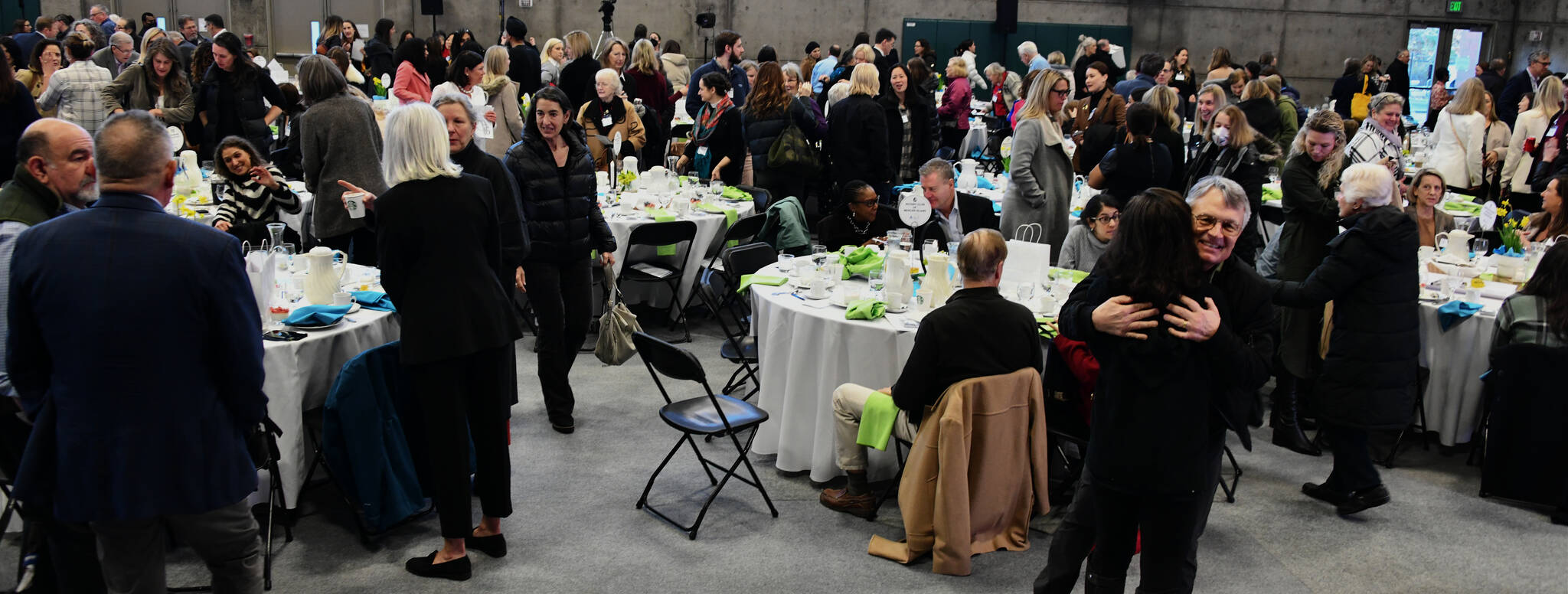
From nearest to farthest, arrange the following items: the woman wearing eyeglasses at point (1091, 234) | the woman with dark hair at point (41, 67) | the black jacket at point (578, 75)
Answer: the woman wearing eyeglasses at point (1091, 234) → the woman with dark hair at point (41, 67) → the black jacket at point (578, 75)

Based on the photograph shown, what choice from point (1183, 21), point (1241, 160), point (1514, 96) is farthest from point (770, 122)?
point (1183, 21)

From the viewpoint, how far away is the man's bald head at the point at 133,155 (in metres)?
2.40

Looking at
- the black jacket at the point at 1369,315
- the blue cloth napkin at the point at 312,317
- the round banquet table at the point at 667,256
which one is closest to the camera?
the blue cloth napkin at the point at 312,317

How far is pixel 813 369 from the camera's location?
4426mm

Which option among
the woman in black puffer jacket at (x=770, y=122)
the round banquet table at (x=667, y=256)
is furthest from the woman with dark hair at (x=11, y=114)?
the woman in black puffer jacket at (x=770, y=122)

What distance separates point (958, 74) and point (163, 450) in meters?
9.43

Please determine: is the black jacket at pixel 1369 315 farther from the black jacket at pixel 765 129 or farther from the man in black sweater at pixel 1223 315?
the black jacket at pixel 765 129

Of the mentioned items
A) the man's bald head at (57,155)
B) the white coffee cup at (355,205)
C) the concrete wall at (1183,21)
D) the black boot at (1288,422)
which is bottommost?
the black boot at (1288,422)

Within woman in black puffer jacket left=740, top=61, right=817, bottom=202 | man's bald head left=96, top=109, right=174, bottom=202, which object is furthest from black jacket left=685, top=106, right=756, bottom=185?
man's bald head left=96, top=109, right=174, bottom=202

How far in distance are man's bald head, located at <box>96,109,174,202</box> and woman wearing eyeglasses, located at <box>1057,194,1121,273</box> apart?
3655 millimetres

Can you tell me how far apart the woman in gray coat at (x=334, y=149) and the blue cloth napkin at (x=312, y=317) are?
1.23 metres

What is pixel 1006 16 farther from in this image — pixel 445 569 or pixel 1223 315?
pixel 1223 315

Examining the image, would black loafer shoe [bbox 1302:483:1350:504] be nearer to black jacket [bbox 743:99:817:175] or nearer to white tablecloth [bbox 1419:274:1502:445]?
white tablecloth [bbox 1419:274:1502:445]

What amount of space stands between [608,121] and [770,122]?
1192 millimetres
